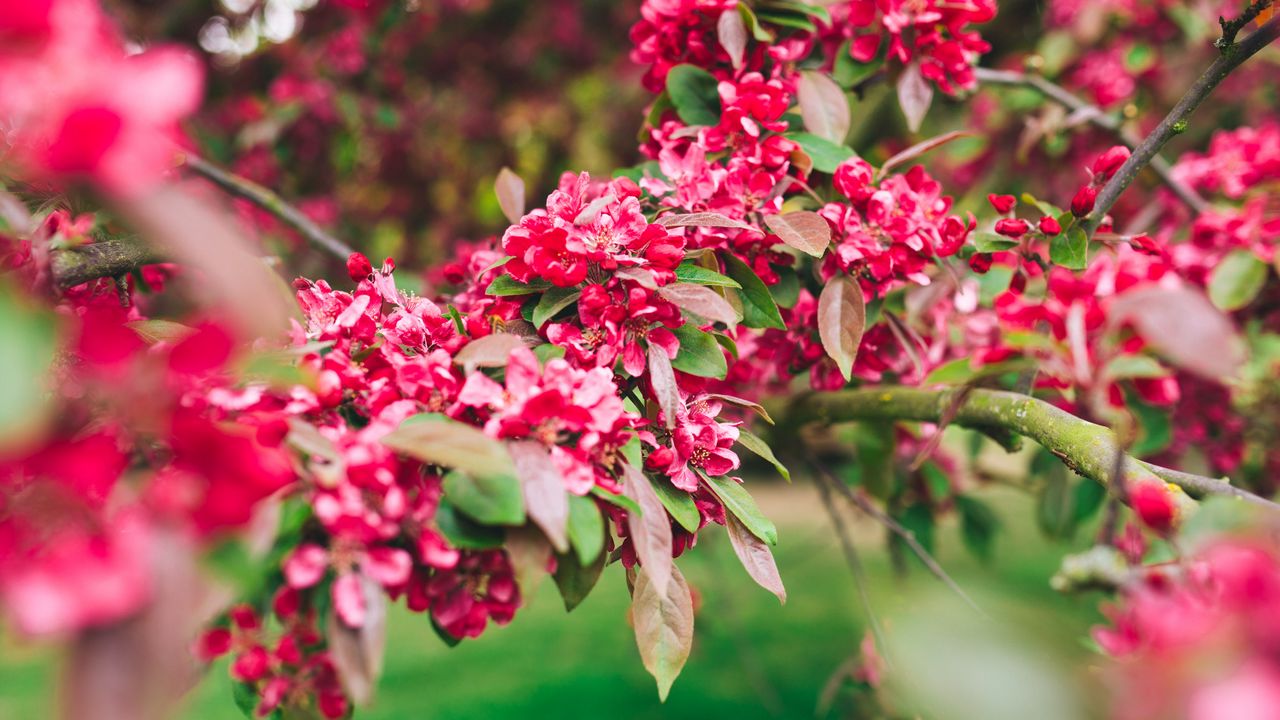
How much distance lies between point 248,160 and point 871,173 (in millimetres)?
2524

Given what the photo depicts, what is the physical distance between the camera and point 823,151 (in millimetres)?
1245

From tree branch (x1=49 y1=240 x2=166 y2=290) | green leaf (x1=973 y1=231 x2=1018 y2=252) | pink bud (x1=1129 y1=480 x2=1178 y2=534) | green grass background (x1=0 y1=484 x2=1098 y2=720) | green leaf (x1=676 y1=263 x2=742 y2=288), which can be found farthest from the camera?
green grass background (x1=0 y1=484 x2=1098 y2=720)

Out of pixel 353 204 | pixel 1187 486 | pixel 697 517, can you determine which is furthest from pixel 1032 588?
pixel 353 204

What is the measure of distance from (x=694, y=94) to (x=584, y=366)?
1.91ft

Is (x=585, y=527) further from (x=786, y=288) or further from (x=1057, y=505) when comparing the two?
(x=1057, y=505)

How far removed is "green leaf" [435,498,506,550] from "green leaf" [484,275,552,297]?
0.33 metres

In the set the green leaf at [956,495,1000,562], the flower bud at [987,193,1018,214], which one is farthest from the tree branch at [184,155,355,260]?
the green leaf at [956,495,1000,562]

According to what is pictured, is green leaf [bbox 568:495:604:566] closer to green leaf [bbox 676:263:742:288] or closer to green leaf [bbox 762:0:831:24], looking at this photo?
green leaf [bbox 676:263:742:288]

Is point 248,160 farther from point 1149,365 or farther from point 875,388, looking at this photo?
point 1149,365

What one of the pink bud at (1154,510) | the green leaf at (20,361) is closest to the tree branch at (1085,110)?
the pink bud at (1154,510)

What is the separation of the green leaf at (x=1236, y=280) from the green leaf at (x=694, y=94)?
1.17 m

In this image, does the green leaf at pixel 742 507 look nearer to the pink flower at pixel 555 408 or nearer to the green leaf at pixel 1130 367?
the pink flower at pixel 555 408

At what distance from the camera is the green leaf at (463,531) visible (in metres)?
0.70

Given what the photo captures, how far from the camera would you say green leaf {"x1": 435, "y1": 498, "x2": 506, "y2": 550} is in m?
0.70
